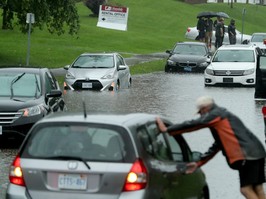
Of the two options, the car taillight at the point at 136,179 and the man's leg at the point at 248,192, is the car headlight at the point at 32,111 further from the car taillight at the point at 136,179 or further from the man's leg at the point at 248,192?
the car taillight at the point at 136,179

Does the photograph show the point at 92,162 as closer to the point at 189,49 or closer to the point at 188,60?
the point at 188,60

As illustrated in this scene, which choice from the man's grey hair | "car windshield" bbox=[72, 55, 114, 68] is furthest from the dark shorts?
"car windshield" bbox=[72, 55, 114, 68]

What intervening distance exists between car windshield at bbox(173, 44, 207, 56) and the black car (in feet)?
79.8

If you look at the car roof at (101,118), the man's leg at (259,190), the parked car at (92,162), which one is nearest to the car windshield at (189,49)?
the man's leg at (259,190)

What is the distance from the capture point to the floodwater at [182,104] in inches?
544

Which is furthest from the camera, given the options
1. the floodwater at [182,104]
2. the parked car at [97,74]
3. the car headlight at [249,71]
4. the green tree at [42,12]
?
the green tree at [42,12]

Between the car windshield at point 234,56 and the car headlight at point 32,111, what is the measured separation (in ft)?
61.6

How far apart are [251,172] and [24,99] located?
27.6 ft

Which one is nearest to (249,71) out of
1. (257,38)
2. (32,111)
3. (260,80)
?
(260,80)

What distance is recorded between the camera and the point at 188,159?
31.9 feet

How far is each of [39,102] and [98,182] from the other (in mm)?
9020

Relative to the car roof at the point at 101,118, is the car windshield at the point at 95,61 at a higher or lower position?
lower

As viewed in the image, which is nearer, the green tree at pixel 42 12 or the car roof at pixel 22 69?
the car roof at pixel 22 69

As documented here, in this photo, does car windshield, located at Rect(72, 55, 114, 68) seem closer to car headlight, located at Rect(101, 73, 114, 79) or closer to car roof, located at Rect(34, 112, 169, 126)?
car headlight, located at Rect(101, 73, 114, 79)
